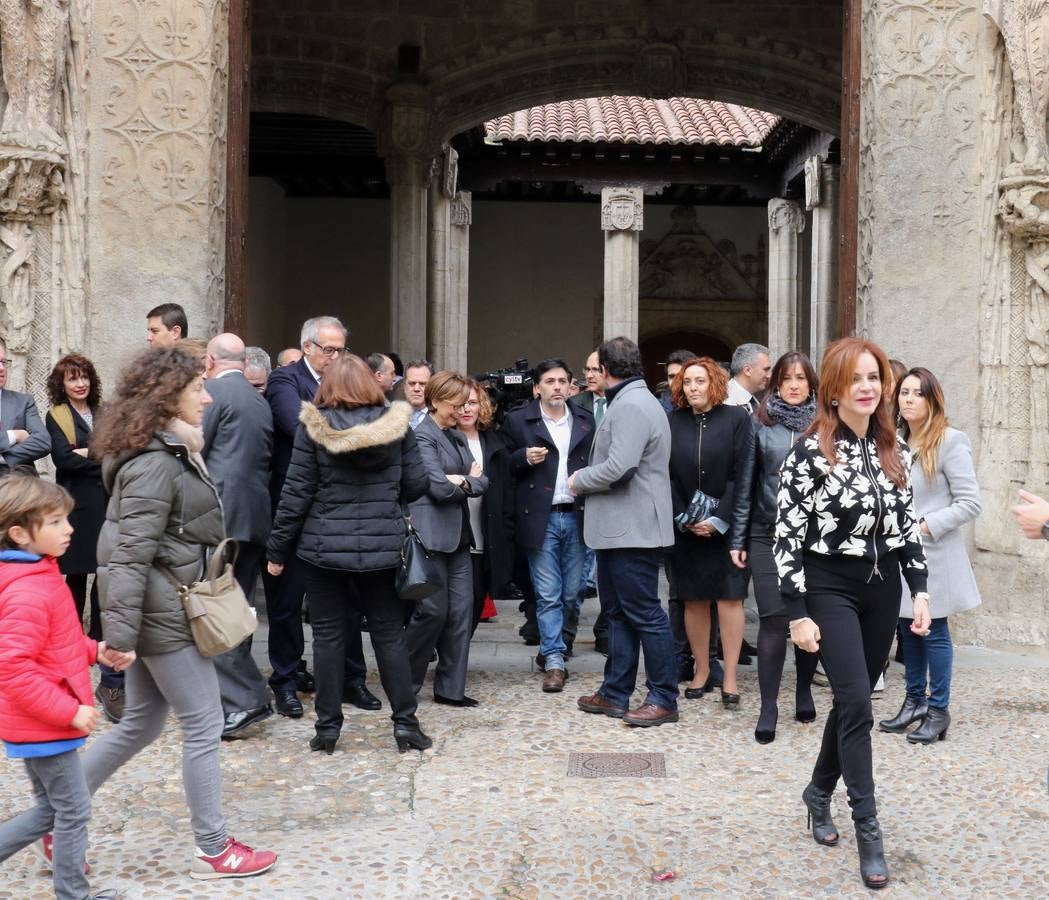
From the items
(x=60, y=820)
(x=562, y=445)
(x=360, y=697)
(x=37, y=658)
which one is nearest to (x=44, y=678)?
(x=37, y=658)

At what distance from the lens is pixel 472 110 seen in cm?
1485

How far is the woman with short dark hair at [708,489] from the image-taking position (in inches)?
246

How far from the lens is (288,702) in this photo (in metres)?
6.02

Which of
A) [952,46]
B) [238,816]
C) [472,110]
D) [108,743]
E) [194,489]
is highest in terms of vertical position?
[472,110]

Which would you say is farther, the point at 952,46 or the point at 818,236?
the point at 818,236

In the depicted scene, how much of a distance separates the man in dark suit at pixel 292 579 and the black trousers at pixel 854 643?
254cm

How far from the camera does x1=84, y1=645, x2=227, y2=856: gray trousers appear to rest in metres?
4.00

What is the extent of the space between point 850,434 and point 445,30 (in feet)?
36.5

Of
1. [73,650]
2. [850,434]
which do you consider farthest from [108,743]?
[850,434]

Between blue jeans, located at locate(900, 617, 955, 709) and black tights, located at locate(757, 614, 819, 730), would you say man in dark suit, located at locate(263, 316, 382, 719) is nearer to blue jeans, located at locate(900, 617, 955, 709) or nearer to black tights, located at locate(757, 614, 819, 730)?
black tights, located at locate(757, 614, 819, 730)

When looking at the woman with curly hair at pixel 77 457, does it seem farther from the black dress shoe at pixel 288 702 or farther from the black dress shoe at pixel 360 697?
the black dress shoe at pixel 360 697

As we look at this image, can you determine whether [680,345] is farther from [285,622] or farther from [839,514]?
[839,514]

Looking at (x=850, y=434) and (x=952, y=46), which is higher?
(x=952, y=46)

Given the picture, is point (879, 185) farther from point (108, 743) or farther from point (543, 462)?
point (108, 743)
